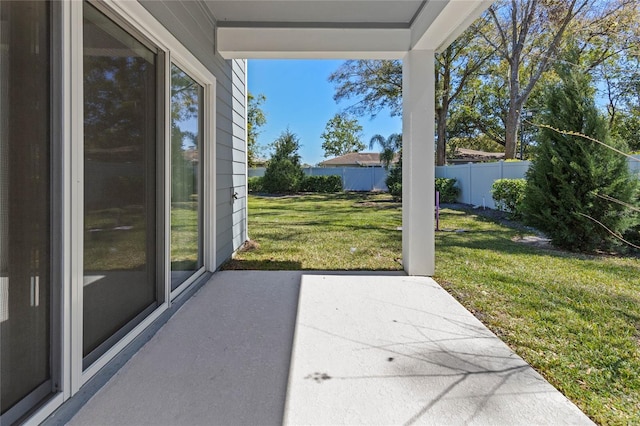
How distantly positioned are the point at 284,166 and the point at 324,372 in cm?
1560

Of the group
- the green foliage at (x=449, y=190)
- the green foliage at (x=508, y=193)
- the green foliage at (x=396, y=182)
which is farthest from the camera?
the green foliage at (x=449, y=190)

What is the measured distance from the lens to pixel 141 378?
199cm

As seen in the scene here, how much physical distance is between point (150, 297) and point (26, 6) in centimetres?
188

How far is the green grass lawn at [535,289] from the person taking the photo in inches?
82.9

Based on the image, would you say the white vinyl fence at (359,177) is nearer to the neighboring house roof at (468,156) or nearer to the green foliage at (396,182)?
the green foliage at (396,182)

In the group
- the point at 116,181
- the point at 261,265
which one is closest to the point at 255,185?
the point at 261,265

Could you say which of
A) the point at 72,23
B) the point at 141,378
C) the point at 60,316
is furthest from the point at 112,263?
the point at 72,23

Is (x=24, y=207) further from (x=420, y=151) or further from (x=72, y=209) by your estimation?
(x=420, y=151)

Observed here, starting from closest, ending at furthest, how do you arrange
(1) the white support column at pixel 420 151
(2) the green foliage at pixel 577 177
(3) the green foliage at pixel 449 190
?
(1) the white support column at pixel 420 151 → (2) the green foliage at pixel 577 177 → (3) the green foliage at pixel 449 190

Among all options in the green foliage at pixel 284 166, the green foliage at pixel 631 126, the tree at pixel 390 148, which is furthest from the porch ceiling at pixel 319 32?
the green foliage at pixel 631 126

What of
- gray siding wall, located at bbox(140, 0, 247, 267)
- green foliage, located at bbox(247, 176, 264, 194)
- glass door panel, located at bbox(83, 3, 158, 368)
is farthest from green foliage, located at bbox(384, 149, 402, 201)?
glass door panel, located at bbox(83, 3, 158, 368)

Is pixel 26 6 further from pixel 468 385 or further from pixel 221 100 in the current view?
pixel 221 100

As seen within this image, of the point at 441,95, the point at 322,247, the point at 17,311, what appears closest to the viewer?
the point at 17,311

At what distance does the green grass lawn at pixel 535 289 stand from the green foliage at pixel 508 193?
154 cm
